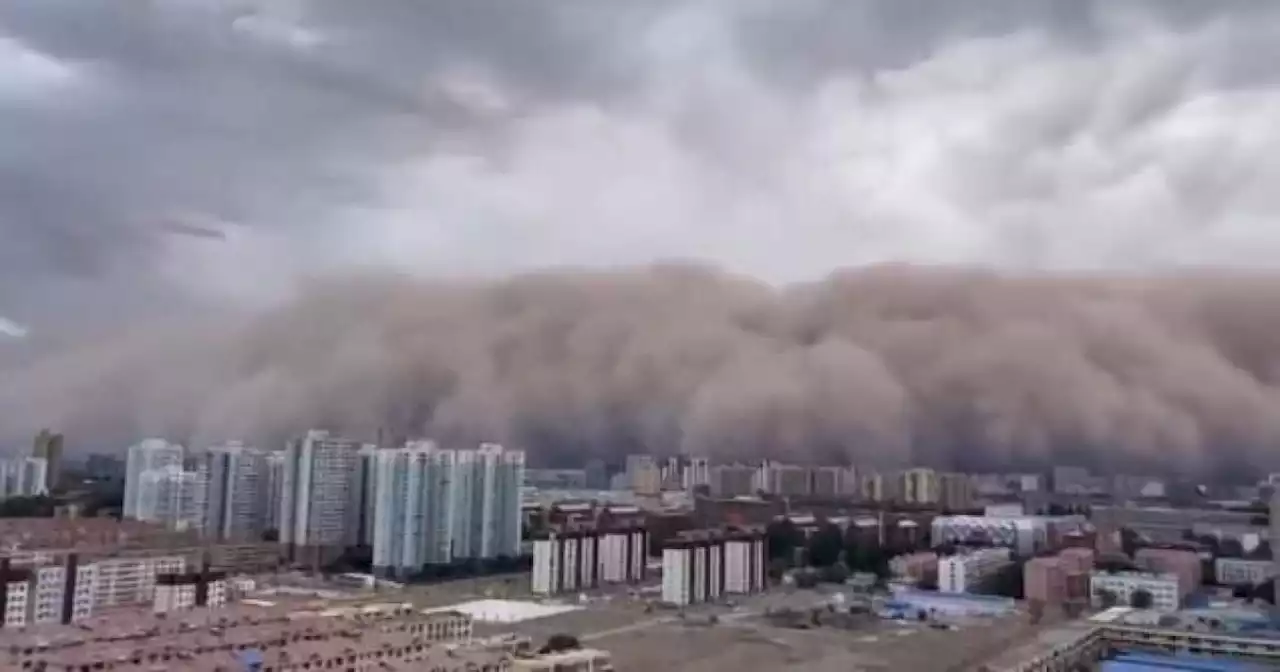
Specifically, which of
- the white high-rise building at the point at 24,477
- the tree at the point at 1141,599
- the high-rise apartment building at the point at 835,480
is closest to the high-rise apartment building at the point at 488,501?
the high-rise apartment building at the point at 835,480

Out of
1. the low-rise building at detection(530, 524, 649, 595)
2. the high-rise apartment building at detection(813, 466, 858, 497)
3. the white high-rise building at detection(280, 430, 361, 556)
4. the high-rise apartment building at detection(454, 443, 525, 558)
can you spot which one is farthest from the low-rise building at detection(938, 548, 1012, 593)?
the white high-rise building at detection(280, 430, 361, 556)

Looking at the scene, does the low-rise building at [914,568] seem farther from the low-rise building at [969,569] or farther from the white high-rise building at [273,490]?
the white high-rise building at [273,490]

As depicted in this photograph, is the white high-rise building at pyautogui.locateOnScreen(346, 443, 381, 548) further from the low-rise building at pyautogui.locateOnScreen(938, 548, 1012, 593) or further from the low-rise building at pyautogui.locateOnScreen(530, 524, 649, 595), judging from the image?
the low-rise building at pyautogui.locateOnScreen(938, 548, 1012, 593)

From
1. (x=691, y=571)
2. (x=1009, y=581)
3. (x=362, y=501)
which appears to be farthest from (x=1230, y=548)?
(x=362, y=501)

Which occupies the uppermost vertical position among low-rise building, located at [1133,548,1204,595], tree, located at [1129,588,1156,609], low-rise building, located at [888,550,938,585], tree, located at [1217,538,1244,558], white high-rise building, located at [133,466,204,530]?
white high-rise building, located at [133,466,204,530]

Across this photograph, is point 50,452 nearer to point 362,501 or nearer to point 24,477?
point 24,477

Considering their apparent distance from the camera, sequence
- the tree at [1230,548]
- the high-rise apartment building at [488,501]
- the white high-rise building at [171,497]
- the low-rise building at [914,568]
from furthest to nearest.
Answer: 1. the high-rise apartment building at [488,501]
2. the low-rise building at [914,568]
3. the white high-rise building at [171,497]
4. the tree at [1230,548]
